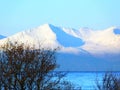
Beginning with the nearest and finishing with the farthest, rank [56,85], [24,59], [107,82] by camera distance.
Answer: [24,59] < [56,85] < [107,82]

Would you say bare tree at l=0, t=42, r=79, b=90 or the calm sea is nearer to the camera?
bare tree at l=0, t=42, r=79, b=90

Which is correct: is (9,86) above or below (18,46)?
below

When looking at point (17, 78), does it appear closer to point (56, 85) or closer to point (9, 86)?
point (9, 86)

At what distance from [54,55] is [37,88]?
142cm

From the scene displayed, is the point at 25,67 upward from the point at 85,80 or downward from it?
downward

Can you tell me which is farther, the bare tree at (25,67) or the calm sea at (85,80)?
the calm sea at (85,80)

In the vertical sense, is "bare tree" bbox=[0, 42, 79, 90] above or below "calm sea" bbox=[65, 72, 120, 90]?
below

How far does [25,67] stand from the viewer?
19.1 m

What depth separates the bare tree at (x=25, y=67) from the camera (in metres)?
19.1

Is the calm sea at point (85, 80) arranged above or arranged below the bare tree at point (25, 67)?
above

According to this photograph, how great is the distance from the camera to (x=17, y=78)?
63.4 feet

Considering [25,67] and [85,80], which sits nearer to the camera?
[25,67]

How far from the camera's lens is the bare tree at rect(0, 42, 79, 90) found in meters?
19.1

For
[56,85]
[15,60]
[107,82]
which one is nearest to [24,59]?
[15,60]
